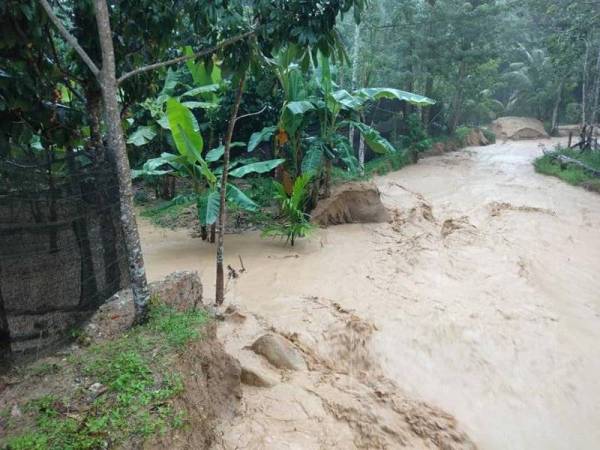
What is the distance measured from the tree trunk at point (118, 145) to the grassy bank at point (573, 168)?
12.4 meters

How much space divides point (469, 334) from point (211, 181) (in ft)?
13.5

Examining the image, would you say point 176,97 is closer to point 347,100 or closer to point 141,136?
point 141,136

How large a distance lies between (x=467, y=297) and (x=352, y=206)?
3190 mm

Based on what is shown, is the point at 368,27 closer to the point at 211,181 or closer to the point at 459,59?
the point at 459,59

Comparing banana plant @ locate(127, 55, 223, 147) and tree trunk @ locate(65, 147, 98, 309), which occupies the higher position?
banana plant @ locate(127, 55, 223, 147)

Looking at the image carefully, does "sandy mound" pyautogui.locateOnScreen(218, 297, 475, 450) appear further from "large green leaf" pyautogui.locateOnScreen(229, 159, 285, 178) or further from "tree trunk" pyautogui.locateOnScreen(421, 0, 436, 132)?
"tree trunk" pyautogui.locateOnScreen(421, 0, 436, 132)

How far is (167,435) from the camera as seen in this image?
2275mm

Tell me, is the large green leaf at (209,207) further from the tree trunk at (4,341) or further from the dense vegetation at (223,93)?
the tree trunk at (4,341)

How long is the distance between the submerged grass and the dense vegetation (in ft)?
1.40

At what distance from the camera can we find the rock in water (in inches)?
156

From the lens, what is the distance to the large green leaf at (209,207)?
630cm

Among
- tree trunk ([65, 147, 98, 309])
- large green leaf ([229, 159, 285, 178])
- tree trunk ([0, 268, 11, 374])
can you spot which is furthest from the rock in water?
large green leaf ([229, 159, 285, 178])

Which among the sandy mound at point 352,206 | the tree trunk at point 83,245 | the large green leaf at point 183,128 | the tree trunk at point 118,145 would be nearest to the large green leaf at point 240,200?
the large green leaf at point 183,128

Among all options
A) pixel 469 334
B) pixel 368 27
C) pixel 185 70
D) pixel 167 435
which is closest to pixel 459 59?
pixel 368 27
